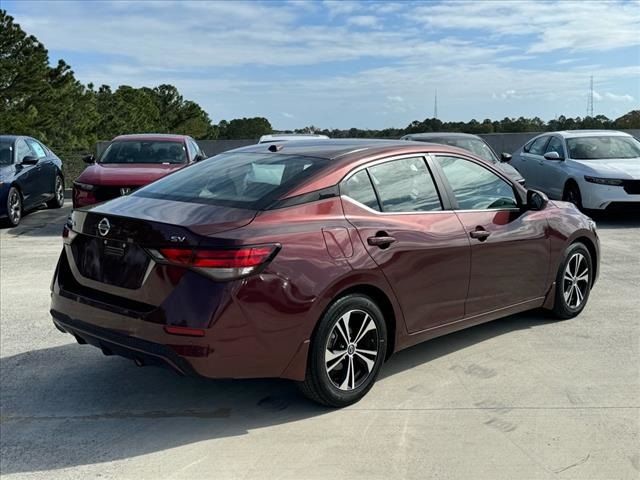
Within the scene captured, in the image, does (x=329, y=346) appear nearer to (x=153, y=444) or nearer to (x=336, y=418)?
(x=336, y=418)

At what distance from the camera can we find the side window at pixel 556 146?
12430 millimetres

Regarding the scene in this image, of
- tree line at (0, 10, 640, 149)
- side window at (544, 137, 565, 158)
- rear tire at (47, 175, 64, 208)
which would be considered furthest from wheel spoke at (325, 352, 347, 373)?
tree line at (0, 10, 640, 149)

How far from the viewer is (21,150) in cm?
1233

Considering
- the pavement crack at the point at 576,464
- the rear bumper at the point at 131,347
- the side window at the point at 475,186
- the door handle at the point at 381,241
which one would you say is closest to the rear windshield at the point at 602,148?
the side window at the point at 475,186

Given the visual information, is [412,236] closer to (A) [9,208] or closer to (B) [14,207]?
(A) [9,208]

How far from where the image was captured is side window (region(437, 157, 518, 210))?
4.84 m

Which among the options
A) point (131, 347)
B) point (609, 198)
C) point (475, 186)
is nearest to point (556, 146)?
point (609, 198)

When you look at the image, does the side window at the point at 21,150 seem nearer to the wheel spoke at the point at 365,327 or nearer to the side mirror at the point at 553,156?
the side mirror at the point at 553,156

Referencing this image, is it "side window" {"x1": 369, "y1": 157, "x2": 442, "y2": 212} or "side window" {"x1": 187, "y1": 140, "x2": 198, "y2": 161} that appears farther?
"side window" {"x1": 187, "y1": 140, "x2": 198, "y2": 161}

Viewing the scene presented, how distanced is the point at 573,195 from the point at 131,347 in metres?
9.75

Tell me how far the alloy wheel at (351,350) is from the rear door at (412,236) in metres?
0.30

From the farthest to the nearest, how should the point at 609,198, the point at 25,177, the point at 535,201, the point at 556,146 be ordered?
the point at 556,146 → the point at 25,177 → the point at 609,198 → the point at 535,201

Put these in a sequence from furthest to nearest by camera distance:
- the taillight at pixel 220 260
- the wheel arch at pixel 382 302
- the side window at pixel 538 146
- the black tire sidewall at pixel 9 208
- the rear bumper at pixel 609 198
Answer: the side window at pixel 538 146
the black tire sidewall at pixel 9 208
the rear bumper at pixel 609 198
the wheel arch at pixel 382 302
the taillight at pixel 220 260

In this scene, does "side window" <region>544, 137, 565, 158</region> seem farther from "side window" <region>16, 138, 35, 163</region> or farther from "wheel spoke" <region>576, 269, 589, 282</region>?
"side window" <region>16, 138, 35, 163</region>
